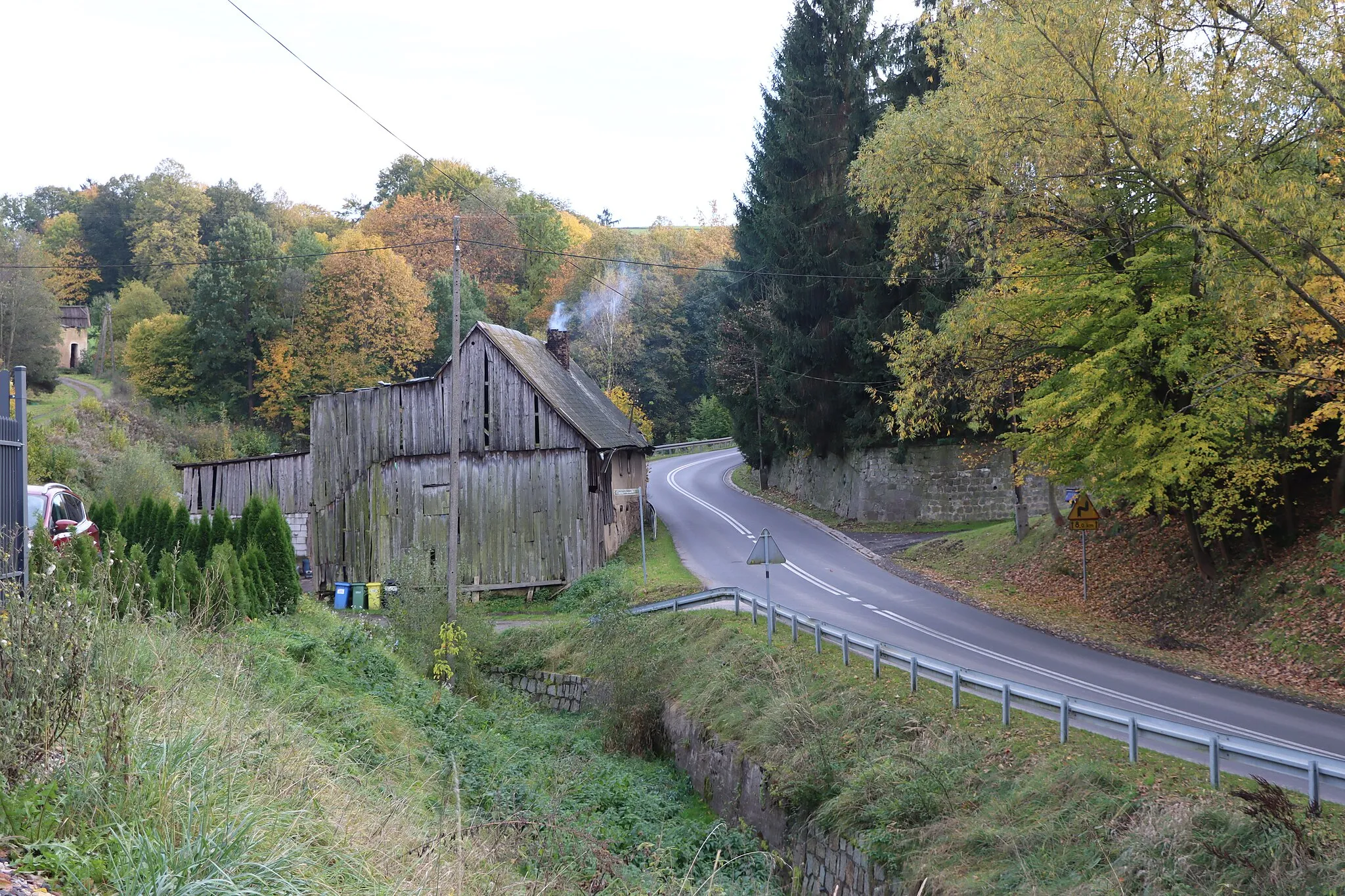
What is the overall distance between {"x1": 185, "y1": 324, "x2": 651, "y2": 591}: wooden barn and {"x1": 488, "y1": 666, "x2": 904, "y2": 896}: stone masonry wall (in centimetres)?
872

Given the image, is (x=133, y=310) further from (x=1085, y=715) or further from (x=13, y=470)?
(x=1085, y=715)

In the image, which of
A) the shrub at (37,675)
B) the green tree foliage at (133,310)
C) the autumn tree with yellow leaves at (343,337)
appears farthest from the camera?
the green tree foliage at (133,310)

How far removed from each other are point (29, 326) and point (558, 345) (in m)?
28.7

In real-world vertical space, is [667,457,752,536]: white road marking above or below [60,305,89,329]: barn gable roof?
below

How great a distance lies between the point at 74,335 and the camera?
211ft

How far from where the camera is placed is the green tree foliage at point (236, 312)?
171 feet

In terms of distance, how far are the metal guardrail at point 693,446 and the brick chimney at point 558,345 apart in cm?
2402

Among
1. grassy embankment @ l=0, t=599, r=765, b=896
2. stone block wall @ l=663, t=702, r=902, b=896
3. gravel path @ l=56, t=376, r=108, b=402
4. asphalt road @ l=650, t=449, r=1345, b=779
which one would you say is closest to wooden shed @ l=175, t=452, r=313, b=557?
asphalt road @ l=650, t=449, r=1345, b=779

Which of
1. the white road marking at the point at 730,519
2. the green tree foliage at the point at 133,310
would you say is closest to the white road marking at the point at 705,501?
the white road marking at the point at 730,519

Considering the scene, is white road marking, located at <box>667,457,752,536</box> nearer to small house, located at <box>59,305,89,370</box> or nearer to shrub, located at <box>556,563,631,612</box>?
shrub, located at <box>556,563,631,612</box>

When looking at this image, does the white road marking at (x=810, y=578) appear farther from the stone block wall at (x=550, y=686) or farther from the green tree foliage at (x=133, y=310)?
the green tree foliage at (x=133, y=310)

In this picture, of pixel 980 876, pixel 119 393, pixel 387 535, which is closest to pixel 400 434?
pixel 387 535

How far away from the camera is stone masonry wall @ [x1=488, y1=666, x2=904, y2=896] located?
37.0ft

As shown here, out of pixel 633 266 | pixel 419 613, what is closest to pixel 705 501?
pixel 419 613
